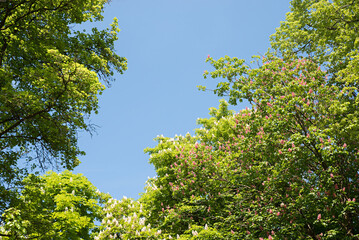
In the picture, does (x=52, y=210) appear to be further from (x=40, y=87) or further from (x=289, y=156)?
(x=289, y=156)

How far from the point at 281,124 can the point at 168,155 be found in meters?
9.63

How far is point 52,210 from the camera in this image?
16812 mm

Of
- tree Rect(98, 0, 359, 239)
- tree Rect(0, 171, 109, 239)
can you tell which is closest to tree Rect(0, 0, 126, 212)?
tree Rect(0, 171, 109, 239)

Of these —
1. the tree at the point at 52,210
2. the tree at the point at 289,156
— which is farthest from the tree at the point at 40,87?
the tree at the point at 289,156

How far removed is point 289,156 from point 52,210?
549 inches

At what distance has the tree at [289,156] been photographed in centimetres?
1040

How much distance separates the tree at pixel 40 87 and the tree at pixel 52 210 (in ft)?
2.59

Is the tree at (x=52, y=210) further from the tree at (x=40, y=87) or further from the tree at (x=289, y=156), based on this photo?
the tree at (x=289, y=156)

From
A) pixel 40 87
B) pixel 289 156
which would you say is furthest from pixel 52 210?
pixel 289 156

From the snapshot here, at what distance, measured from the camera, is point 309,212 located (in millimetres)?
11297

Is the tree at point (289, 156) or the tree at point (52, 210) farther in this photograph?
the tree at point (289, 156)

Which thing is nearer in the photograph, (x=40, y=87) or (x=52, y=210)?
(x=40, y=87)

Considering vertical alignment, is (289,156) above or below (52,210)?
below

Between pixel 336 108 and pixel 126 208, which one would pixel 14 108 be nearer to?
pixel 336 108
